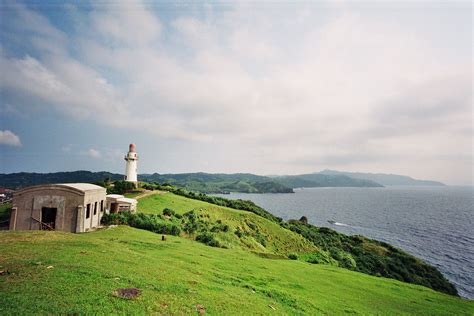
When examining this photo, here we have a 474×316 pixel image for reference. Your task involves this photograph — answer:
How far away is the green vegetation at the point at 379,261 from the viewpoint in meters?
48.5

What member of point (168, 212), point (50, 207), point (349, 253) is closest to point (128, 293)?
point (50, 207)

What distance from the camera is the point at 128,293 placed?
1184cm

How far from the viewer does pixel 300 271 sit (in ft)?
88.5

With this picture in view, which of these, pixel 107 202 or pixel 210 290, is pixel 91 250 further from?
pixel 107 202

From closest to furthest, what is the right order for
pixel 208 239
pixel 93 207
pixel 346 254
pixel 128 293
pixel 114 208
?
pixel 128 293, pixel 93 207, pixel 208 239, pixel 114 208, pixel 346 254

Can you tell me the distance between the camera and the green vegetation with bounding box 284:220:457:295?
48.5 meters

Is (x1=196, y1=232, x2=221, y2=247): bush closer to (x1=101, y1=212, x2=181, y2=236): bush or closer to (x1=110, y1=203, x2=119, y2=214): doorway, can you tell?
(x1=101, y1=212, x2=181, y2=236): bush

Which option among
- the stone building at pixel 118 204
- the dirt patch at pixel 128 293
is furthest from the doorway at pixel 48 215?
the dirt patch at pixel 128 293

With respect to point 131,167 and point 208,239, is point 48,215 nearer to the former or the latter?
point 208,239

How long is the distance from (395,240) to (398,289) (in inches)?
2671

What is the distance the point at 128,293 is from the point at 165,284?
7.82ft

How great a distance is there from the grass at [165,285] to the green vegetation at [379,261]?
2026 cm

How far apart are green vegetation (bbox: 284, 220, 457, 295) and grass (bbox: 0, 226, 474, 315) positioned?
20260 millimetres

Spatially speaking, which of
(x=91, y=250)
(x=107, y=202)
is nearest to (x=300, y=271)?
(x=91, y=250)
